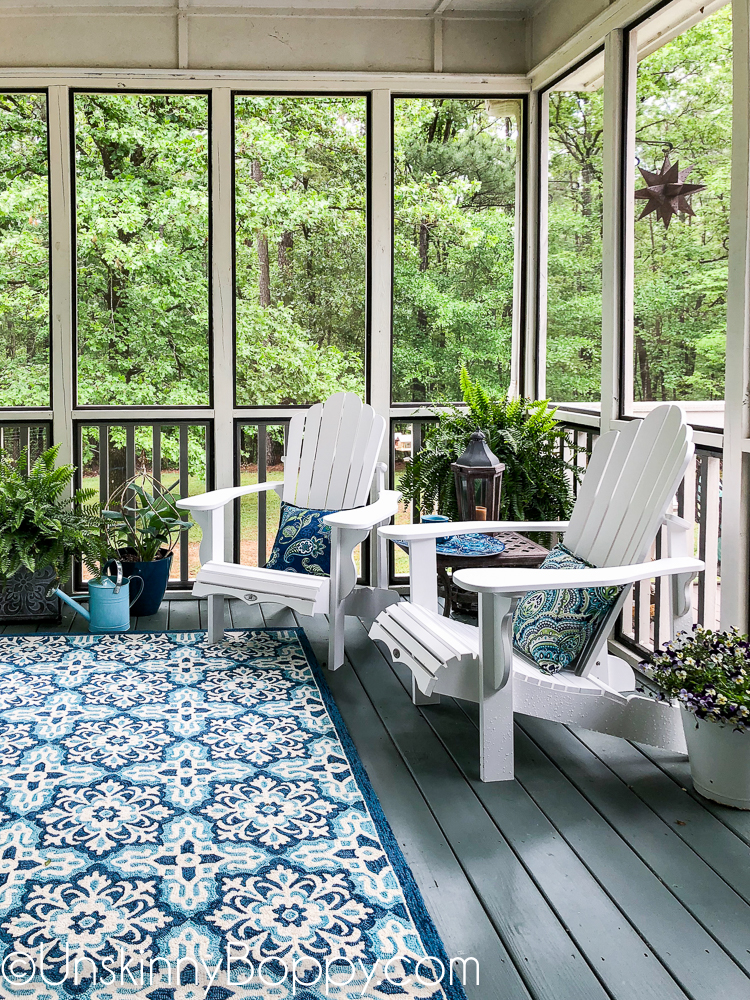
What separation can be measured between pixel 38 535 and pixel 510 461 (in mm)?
2170

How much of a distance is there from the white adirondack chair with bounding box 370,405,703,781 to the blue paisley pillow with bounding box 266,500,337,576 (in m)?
0.91

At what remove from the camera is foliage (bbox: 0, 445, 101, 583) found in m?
3.91

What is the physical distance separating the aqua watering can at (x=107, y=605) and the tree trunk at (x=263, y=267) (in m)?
4.01

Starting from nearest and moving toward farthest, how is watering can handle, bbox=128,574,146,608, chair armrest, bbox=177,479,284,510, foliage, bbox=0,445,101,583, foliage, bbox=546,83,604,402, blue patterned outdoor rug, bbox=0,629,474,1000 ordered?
1. blue patterned outdoor rug, bbox=0,629,474,1000
2. chair armrest, bbox=177,479,284,510
3. foliage, bbox=0,445,101,583
4. watering can handle, bbox=128,574,146,608
5. foliage, bbox=546,83,604,402

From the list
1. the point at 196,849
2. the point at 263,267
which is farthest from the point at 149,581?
the point at 263,267

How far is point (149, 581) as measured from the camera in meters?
4.34

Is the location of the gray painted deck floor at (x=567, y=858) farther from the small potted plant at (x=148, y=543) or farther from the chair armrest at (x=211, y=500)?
the small potted plant at (x=148, y=543)

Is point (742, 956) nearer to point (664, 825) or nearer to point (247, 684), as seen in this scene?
point (664, 825)

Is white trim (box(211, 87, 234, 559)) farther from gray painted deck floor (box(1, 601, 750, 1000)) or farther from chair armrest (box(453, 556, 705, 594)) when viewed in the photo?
chair armrest (box(453, 556, 705, 594))

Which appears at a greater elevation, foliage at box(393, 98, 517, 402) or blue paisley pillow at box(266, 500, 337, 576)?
foliage at box(393, 98, 517, 402)

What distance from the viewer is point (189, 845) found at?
219 cm

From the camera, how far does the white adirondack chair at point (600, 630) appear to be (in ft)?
8.13

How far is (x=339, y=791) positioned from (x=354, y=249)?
584cm

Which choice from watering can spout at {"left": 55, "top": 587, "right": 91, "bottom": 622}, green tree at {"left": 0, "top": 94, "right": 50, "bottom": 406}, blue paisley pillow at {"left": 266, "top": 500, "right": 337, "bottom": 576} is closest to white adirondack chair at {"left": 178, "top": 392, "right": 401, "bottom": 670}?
blue paisley pillow at {"left": 266, "top": 500, "right": 337, "bottom": 576}
